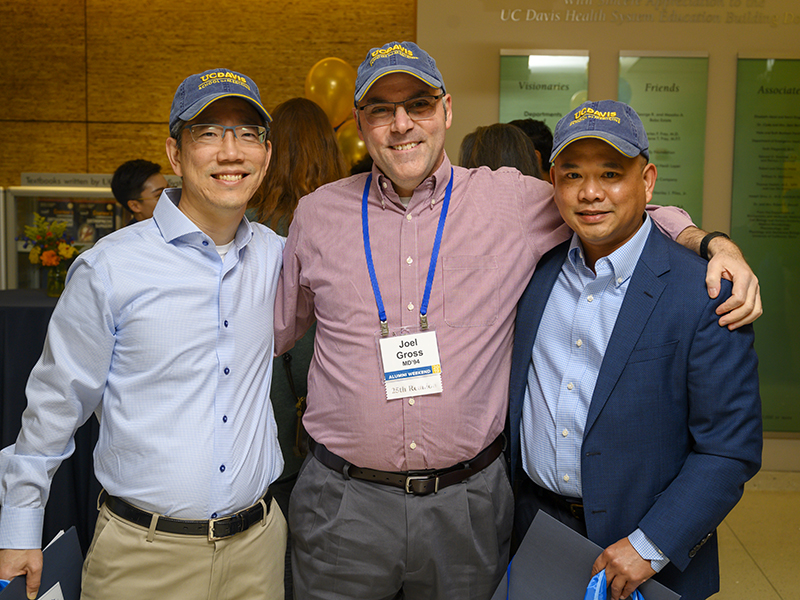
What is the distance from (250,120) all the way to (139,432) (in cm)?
82

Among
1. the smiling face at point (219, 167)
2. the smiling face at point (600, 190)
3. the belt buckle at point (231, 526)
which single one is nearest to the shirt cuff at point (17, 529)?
the belt buckle at point (231, 526)

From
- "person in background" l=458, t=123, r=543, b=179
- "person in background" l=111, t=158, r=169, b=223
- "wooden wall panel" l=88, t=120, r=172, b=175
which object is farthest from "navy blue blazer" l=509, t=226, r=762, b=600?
"wooden wall panel" l=88, t=120, r=172, b=175

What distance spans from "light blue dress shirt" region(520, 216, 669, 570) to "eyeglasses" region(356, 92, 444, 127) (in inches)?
20.7

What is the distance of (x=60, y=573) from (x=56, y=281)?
2287 millimetres

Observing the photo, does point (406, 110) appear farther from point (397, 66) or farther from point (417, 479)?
point (417, 479)

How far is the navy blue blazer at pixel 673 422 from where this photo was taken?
145 cm

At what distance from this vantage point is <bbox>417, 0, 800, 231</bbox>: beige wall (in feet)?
13.9

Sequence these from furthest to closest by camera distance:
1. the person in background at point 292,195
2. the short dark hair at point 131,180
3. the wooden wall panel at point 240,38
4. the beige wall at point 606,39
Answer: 1. the wooden wall panel at point 240,38
2. the beige wall at point 606,39
3. the short dark hair at point 131,180
4. the person in background at point 292,195

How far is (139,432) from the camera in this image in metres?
1.52

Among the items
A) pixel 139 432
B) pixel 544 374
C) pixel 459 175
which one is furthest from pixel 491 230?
pixel 139 432

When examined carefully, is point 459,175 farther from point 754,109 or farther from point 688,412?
point 754,109

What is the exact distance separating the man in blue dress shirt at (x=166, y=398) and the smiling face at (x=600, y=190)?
79 cm

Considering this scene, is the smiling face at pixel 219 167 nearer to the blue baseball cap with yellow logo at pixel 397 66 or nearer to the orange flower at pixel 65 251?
the blue baseball cap with yellow logo at pixel 397 66

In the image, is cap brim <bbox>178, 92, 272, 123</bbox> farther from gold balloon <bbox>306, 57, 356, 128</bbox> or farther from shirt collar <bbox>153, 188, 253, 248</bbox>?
gold balloon <bbox>306, 57, 356, 128</bbox>
